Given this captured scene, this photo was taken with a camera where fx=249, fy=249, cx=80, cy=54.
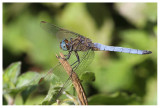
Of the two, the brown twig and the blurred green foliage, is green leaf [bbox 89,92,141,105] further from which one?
the blurred green foliage

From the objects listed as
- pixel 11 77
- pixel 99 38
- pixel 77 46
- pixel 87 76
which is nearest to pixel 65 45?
pixel 77 46

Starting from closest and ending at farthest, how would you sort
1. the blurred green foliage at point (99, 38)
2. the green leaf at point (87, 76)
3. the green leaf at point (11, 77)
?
1. the green leaf at point (87, 76)
2. the green leaf at point (11, 77)
3. the blurred green foliage at point (99, 38)

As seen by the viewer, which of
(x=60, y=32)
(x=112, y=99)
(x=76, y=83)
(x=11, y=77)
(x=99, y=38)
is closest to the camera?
(x=76, y=83)

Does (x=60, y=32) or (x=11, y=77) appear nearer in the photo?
(x=11, y=77)

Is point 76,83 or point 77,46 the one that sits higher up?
point 77,46

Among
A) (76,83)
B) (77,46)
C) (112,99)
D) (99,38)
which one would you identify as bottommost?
(112,99)

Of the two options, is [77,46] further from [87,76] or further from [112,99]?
[87,76]

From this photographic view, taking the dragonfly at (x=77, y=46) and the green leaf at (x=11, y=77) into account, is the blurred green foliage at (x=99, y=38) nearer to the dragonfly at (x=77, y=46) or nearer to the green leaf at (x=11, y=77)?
the dragonfly at (x=77, y=46)

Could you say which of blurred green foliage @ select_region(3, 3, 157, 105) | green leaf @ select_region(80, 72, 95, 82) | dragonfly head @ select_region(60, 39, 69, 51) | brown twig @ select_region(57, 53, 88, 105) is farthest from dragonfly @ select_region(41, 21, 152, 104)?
blurred green foliage @ select_region(3, 3, 157, 105)

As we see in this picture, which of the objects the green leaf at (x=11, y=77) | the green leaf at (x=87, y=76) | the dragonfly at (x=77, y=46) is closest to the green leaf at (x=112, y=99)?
the dragonfly at (x=77, y=46)
